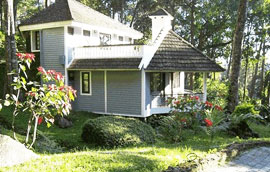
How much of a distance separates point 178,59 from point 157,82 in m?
1.99

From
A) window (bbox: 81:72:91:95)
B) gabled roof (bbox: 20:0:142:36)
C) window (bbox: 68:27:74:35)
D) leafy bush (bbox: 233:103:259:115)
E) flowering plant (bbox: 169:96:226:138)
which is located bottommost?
leafy bush (bbox: 233:103:259:115)

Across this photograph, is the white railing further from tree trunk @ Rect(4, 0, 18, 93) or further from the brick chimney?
tree trunk @ Rect(4, 0, 18, 93)

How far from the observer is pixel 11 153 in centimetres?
534

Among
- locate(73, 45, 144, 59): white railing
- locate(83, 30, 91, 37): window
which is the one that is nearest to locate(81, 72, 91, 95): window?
locate(73, 45, 144, 59): white railing

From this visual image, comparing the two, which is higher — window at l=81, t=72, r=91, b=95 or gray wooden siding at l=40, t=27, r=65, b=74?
gray wooden siding at l=40, t=27, r=65, b=74

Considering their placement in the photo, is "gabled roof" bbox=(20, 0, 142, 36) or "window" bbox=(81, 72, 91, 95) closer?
"gabled roof" bbox=(20, 0, 142, 36)

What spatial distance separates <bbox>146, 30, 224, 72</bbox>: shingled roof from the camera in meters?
15.3

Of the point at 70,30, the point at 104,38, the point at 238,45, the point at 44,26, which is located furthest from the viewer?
the point at 104,38

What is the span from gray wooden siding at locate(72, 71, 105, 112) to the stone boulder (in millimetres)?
11094

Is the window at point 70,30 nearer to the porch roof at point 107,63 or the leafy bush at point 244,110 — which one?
the porch roof at point 107,63

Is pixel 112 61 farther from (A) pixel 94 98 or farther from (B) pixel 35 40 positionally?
(B) pixel 35 40

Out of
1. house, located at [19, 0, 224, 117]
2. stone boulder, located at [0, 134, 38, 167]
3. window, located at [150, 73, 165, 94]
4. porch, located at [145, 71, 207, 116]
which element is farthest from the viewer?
window, located at [150, 73, 165, 94]

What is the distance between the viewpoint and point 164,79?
57.1 ft

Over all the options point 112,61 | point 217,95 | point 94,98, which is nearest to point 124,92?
point 112,61
